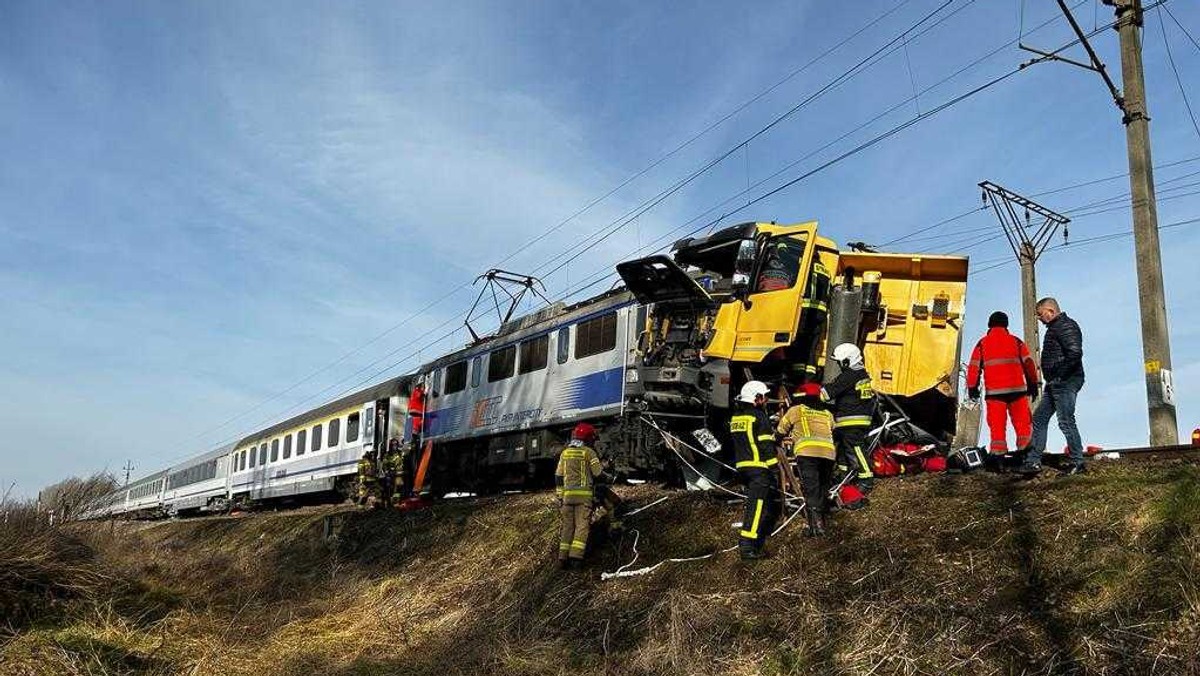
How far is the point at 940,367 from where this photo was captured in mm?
9125

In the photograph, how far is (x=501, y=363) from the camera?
1470cm

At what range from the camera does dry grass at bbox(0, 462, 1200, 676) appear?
4.54m

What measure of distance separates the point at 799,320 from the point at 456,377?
9.25 m

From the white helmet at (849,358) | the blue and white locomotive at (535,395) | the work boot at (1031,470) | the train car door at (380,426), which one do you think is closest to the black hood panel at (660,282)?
the blue and white locomotive at (535,395)

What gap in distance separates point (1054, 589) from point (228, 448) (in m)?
32.0

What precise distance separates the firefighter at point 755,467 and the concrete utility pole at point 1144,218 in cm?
504

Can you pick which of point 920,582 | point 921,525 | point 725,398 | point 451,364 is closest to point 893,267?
point 725,398

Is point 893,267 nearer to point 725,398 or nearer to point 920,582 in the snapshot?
point 725,398

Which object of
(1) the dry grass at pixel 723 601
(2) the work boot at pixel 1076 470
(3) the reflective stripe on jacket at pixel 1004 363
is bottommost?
(1) the dry grass at pixel 723 601

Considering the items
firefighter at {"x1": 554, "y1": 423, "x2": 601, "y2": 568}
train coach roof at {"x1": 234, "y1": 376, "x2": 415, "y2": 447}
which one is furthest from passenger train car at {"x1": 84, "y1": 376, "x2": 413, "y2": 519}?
firefighter at {"x1": 554, "y1": 423, "x2": 601, "y2": 568}

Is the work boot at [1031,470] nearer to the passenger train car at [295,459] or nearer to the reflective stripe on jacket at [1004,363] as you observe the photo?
the reflective stripe on jacket at [1004,363]

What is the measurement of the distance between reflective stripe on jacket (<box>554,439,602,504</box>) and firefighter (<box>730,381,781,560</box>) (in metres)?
1.63

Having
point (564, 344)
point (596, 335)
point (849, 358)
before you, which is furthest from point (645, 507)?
point (564, 344)

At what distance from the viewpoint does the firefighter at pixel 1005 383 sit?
288 inches
